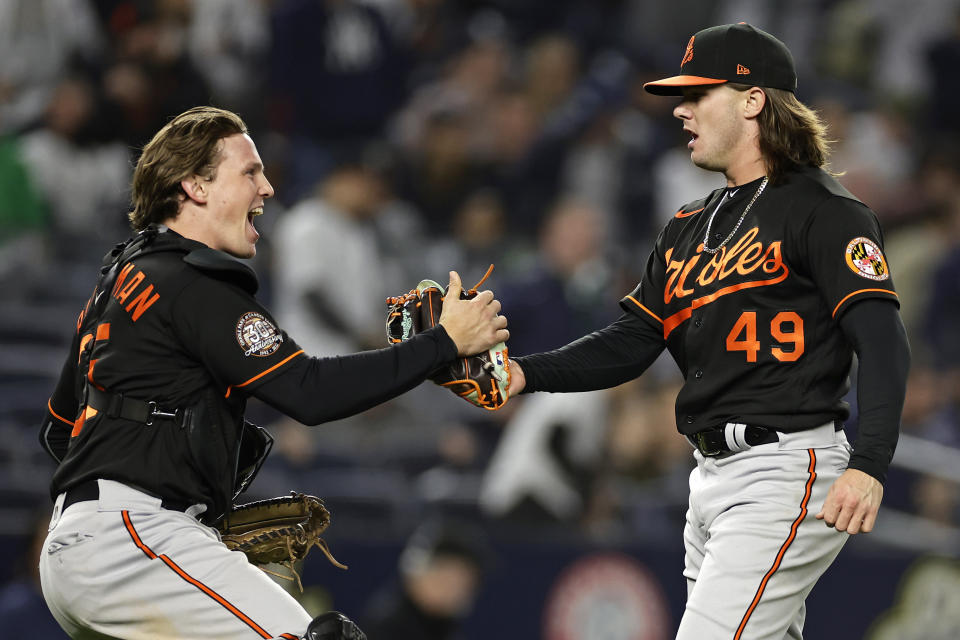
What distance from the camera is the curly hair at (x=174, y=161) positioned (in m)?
3.14

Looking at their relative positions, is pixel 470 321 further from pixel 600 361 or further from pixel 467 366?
pixel 600 361

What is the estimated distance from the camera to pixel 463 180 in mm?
8656

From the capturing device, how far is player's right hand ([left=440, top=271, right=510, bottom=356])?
11.0 ft

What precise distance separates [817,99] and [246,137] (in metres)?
7.52

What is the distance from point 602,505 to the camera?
673 centimetres

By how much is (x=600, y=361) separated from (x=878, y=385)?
3.25ft

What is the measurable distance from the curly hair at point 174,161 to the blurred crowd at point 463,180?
363cm

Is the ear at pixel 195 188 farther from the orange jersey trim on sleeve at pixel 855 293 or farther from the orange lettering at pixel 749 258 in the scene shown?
the orange jersey trim on sleeve at pixel 855 293

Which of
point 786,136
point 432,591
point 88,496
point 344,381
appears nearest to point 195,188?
point 344,381

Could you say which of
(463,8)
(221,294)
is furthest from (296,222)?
(221,294)

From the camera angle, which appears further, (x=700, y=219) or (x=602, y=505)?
(x=602, y=505)

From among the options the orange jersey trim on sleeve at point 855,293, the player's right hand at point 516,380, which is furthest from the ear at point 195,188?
the orange jersey trim on sleeve at point 855,293

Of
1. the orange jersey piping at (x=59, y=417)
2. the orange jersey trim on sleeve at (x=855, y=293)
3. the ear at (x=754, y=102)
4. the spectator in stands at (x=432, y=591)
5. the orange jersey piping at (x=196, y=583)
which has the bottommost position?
the spectator in stands at (x=432, y=591)

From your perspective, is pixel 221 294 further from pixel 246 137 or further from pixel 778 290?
pixel 778 290
